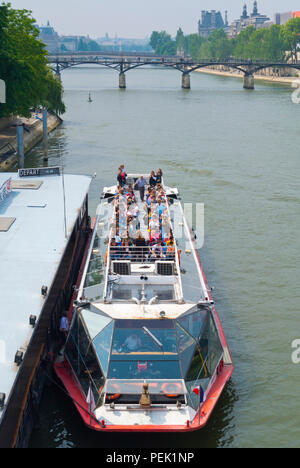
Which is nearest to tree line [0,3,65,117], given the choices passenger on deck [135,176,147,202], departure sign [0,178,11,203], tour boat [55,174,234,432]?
passenger on deck [135,176,147,202]

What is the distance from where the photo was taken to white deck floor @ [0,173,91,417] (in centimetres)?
1340

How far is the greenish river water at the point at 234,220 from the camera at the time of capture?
1568cm

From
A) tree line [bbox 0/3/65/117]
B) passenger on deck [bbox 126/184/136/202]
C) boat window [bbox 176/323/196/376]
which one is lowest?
boat window [bbox 176/323/196/376]

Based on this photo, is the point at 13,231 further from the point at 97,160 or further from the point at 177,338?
the point at 97,160

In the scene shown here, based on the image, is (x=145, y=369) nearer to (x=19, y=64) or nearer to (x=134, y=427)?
(x=134, y=427)

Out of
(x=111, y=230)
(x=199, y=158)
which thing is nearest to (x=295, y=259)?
(x=111, y=230)

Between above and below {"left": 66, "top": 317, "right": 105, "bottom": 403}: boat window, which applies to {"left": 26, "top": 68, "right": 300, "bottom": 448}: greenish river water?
below

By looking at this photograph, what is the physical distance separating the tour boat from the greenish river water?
1.01m

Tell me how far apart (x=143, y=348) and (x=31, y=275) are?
3.52 metres

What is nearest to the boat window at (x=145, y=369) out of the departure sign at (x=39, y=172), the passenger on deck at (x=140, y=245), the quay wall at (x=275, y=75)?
the passenger on deck at (x=140, y=245)

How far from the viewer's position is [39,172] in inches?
1013

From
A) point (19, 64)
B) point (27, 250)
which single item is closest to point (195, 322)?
point (27, 250)

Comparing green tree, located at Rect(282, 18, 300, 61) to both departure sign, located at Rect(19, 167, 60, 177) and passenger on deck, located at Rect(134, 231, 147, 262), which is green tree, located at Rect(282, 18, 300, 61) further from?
passenger on deck, located at Rect(134, 231, 147, 262)

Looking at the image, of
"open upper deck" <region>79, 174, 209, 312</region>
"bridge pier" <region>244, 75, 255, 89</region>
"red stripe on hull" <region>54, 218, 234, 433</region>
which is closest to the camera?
"red stripe on hull" <region>54, 218, 234, 433</region>
